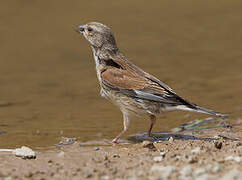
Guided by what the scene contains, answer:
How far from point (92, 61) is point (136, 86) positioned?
6281mm

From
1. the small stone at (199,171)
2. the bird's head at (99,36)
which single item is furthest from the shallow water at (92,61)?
the small stone at (199,171)

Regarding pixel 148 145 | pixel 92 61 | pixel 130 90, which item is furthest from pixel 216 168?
pixel 92 61

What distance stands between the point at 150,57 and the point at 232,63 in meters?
2.14

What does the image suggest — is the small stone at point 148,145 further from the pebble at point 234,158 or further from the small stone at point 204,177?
the small stone at point 204,177

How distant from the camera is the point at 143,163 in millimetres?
5293

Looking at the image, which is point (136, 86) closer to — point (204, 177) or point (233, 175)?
→ point (204, 177)

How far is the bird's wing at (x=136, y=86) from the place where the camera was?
704cm

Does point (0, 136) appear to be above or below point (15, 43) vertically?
below

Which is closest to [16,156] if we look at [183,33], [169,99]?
[169,99]

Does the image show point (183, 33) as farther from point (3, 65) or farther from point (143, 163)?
point (143, 163)

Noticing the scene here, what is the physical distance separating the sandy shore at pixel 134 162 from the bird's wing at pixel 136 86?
59cm

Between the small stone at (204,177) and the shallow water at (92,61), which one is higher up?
the shallow water at (92,61)

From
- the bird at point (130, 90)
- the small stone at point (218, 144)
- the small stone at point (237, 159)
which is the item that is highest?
the bird at point (130, 90)

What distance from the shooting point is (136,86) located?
24.1ft
